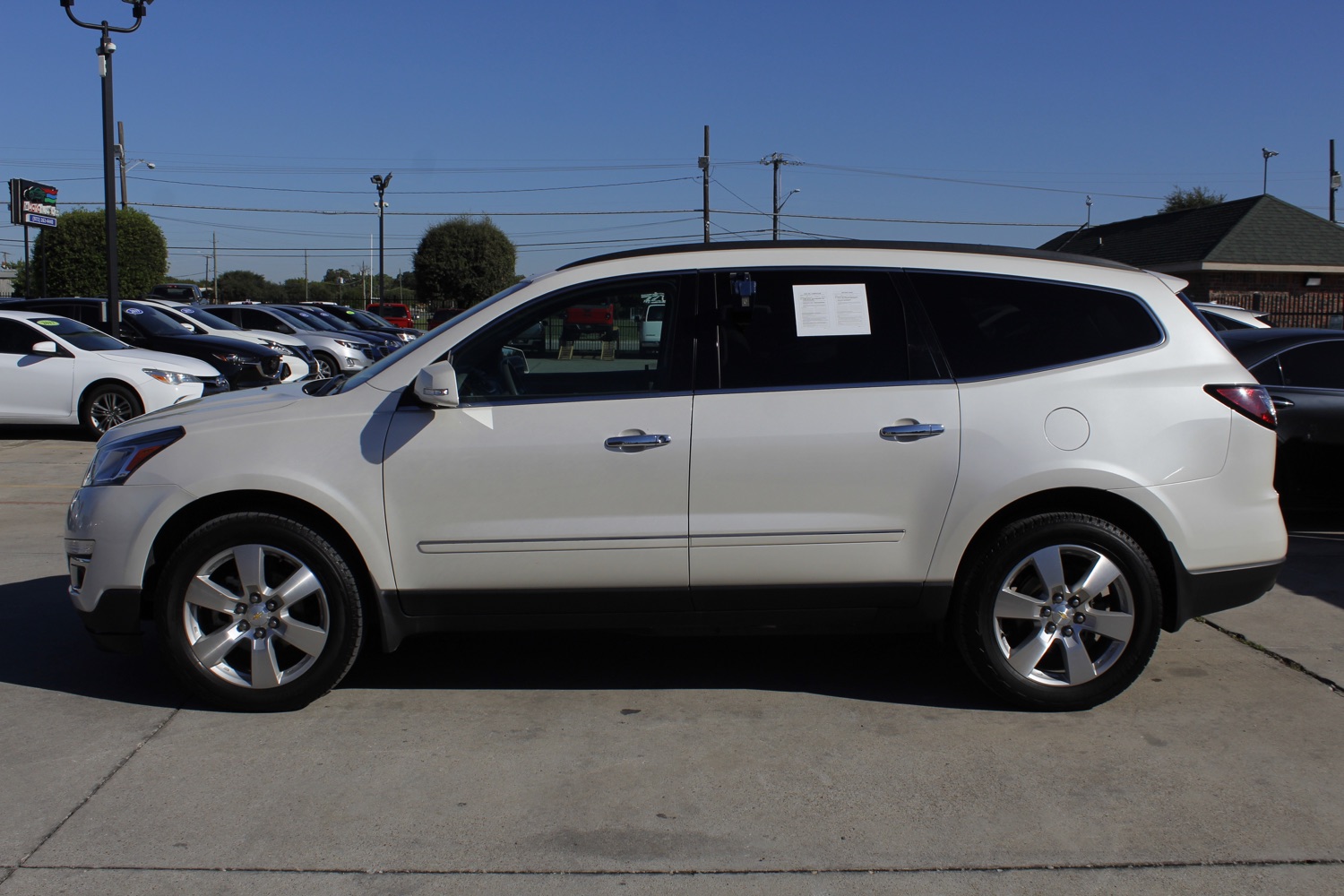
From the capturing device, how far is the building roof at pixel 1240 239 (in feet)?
110

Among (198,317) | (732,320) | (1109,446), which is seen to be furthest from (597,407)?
(198,317)

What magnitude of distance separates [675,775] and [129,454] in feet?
8.07

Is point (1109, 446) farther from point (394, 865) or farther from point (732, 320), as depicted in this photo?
point (394, 865)

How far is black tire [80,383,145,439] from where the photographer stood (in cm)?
1302

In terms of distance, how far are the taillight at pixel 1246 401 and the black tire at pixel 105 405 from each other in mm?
11815

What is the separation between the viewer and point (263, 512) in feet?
14.5

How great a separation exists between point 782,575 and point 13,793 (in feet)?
8.97

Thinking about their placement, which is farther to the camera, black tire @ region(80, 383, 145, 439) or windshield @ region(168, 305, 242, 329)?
windshield @ region(168, 305, 242, 329)

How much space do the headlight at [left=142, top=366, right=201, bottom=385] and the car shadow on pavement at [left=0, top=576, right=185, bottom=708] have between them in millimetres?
7612

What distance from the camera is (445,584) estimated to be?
14.4ft

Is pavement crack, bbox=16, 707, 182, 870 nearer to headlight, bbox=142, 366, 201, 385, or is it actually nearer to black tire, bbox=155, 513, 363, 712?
black tire, bbox=155, 513, 363, 712

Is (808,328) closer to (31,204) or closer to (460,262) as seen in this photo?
(31,204)

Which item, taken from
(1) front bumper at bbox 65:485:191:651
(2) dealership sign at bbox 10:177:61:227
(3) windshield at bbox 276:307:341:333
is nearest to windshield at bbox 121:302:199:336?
(3) windshield at bbox 276:307:341:333

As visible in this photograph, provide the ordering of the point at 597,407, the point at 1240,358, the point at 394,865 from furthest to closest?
the point at 1240,358 → the point at 597,407 → the point at 394,865
